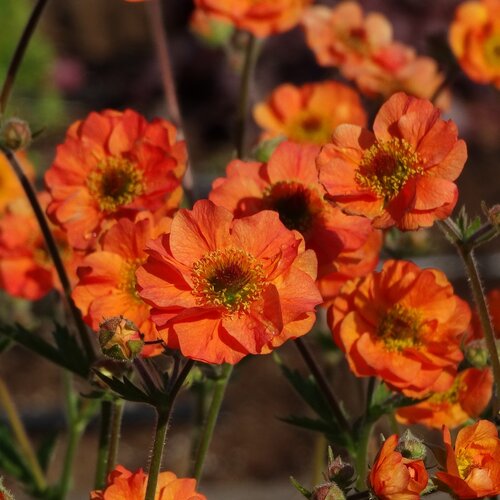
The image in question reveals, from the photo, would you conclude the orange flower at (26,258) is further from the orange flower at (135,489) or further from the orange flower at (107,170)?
the orange flower at (135,489)

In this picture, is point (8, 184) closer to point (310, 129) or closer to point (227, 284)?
point (310, 129)

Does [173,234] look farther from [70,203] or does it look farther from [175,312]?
[70,203]

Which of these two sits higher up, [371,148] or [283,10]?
[283,10]

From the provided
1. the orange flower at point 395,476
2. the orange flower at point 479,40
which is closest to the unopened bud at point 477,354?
the orange flower at point 395,476

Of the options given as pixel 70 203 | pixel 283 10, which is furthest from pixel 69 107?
pixel 70 203

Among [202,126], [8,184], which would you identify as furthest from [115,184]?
[202,126]

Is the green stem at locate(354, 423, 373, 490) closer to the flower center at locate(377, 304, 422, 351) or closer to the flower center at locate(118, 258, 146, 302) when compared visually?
the flower center at locate(377, 304, 422, 351)
